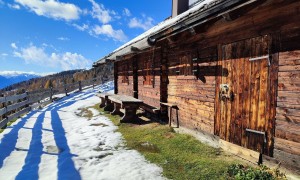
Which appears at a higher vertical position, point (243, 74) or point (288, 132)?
point (243, 74)

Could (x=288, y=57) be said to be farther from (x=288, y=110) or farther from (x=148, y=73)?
(x=148, y=73)

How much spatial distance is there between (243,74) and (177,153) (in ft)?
7.91

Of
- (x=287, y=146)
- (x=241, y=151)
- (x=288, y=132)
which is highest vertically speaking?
(x=288, y=132)

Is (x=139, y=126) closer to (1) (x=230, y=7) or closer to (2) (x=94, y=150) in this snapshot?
(2) (x=94, y=150)

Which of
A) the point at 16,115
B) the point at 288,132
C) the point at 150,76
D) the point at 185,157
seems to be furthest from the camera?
the point at 16,115

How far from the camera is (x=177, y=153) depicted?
5.88m

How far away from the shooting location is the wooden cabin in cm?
423

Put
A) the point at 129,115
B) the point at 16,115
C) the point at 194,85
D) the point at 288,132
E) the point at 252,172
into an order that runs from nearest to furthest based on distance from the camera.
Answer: the point at 288,132, the point at 252,172, the point at 194,85, the point at 129,115, the point at 16,115

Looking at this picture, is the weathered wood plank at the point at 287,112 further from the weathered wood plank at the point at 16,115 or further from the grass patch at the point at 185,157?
the weathered wood plank at the point at 16,115

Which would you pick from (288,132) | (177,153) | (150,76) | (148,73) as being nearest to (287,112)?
(288,132)

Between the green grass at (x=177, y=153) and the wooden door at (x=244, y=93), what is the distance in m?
0.63

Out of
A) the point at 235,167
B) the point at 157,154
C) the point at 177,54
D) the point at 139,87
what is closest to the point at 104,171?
the point at 157,154

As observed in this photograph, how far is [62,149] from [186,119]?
12.3 feet

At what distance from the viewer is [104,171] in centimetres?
504
